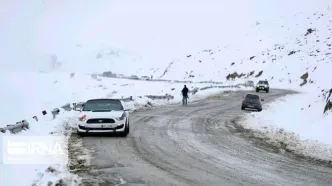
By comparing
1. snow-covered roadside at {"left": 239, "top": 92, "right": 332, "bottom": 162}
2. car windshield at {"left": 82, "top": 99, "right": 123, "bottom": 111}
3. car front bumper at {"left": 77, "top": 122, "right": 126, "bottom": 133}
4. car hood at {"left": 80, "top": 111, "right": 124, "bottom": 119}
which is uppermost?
car windshield at {"left": 82, "top": 99, "right": 123, "bottom": 111}

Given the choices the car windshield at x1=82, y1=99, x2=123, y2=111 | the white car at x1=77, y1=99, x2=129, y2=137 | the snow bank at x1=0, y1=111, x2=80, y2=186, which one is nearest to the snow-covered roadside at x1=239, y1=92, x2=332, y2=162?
the white car at x1=77, y1=99, x2=129, y2=137

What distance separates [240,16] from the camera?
5300 inches

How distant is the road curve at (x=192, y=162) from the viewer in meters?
9.55

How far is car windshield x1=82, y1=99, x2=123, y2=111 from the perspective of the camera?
56.2ft

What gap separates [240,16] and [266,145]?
124 meters

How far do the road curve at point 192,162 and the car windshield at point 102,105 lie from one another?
1.30 metres

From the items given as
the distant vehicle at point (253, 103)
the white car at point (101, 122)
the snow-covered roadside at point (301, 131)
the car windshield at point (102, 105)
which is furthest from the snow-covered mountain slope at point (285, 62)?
the white car at point (101, 122)

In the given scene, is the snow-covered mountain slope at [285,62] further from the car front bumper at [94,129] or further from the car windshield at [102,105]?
the car front bumper at [94,129]

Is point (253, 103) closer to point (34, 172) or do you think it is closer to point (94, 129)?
point (94, 129)

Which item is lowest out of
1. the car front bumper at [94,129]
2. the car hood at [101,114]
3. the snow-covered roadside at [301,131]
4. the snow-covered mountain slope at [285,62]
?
the snow-covered roadside at [301,131]

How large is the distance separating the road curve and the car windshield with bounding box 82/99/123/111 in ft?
4.26

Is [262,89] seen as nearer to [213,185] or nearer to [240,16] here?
[213,185]

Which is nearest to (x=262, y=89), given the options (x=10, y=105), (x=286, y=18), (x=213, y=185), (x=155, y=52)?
(x=10, y=105)

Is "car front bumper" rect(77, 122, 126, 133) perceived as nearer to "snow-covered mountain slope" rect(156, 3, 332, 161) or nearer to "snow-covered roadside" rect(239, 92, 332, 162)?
"snow-covered roadside" rect(239, 92, 332, 162)
